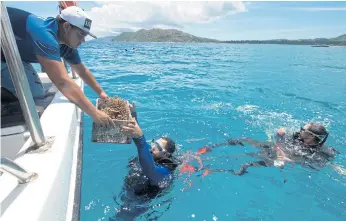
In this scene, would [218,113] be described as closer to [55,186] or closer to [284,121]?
[284,121]

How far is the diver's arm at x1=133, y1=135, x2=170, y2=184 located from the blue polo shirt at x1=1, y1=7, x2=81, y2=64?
1.32m

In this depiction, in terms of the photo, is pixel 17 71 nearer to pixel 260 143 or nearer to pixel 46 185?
pixel 46 185

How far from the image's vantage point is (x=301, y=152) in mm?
6258

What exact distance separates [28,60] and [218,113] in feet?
23.6

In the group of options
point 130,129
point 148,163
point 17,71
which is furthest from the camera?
point 148,163

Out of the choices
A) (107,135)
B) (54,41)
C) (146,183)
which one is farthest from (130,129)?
(146,183)

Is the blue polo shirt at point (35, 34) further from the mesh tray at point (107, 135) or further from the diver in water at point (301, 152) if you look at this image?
the diver in water at point (301, 152)

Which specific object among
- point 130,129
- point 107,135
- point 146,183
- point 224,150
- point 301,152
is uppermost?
point 130,129

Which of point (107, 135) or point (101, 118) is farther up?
point (101, 118)

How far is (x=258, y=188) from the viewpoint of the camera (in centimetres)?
559

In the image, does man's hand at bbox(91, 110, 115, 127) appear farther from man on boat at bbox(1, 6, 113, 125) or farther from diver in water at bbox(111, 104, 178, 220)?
diver in water at bbox(111, 104, 178, 220)

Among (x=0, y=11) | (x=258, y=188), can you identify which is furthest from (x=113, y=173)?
(x=0, y=11)

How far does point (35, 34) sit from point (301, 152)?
5.70 metres

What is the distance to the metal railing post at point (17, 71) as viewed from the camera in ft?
5.47
